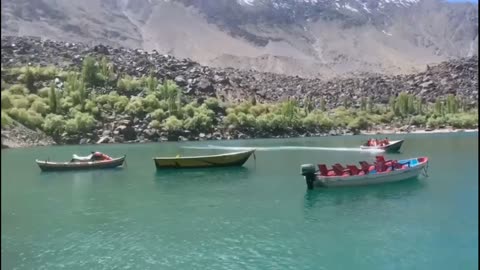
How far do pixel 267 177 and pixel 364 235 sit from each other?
87.9ft

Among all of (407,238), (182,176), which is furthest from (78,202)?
(407,238)

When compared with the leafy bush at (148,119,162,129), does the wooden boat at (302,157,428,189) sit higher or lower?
lower

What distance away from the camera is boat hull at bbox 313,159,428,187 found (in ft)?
139

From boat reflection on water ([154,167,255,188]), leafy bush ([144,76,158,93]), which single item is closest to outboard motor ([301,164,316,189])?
boat reflection on water ([154,167,255,188])

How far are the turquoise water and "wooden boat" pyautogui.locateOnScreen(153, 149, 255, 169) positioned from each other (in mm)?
11159

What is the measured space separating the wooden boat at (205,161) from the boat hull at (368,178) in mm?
22400

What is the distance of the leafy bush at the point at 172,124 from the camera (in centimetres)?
13600

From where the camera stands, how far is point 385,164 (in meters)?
45.6

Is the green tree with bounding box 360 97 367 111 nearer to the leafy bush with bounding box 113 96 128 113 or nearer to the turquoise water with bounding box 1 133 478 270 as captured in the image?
the leafy bush with bounding box 113 96 128 113

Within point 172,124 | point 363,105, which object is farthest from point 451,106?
point 172,124

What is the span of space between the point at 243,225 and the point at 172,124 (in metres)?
109

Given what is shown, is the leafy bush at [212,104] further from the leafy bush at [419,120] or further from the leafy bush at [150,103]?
the leafy bush at [419,120]

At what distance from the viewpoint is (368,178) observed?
43.5 meters

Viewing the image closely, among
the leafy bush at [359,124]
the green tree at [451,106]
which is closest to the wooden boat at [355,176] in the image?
A: the leafy bush at [359,124]
